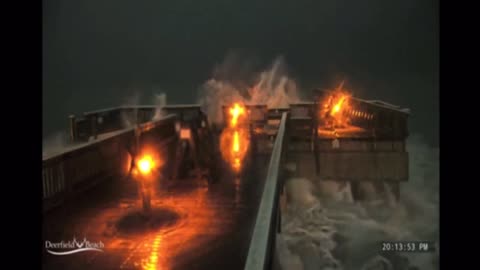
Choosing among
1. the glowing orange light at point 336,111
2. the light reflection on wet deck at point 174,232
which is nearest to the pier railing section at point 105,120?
the light reflection on wet deck at point 174,232

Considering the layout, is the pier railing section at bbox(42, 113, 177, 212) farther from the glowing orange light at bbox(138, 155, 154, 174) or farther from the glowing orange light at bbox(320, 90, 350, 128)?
the glowing orange light at bbox(320, 90, 350, 128)

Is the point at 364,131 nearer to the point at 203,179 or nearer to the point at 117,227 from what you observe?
the point at 203,179

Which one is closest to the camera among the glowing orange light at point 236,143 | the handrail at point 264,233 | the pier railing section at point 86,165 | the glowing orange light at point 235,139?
the handrail at point 264,233

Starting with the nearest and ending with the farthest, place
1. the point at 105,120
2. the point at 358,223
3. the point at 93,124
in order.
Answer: the point at 358,223 < the point at 93,124 < the point at 105,120

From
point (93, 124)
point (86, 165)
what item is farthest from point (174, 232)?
point (93, 124)

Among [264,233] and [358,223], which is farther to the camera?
[358,223]

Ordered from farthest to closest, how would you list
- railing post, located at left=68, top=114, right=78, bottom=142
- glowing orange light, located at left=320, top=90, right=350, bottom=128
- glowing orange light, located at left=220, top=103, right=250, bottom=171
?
glowing orange light, located at left=320, top=90, right=350, bottom=128 → railing post, located at left=68, top=114, right=78, bottom=142 → glowing orange light, located at left=220, top=103, right=250, bottom=171

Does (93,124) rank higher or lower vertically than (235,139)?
higher

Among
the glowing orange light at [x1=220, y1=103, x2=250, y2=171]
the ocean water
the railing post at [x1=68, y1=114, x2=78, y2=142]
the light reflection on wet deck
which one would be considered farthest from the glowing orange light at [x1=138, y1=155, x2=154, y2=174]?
the railing post at [x1=68, y1=114, x2=78, y2=142]

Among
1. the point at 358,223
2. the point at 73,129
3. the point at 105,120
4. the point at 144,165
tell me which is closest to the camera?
the point at 144,165

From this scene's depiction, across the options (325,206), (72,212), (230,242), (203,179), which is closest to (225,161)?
(203,179)

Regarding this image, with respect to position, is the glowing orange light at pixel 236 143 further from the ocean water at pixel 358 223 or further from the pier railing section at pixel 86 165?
the pier railing section at pixel 86 165

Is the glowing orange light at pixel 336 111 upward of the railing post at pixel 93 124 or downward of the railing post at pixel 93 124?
upward

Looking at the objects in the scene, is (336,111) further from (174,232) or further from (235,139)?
(174,232)
